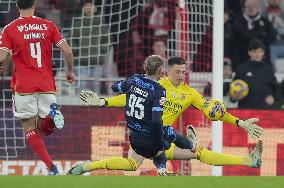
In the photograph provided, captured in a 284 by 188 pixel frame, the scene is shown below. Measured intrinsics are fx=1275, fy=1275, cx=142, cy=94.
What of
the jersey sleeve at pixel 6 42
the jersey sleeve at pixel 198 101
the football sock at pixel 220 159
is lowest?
the football sock at pixel 220 159

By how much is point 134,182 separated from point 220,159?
11.1 feet

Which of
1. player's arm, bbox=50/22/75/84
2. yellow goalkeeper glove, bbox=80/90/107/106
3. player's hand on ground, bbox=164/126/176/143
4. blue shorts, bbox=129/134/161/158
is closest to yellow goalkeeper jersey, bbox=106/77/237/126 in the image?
player's hand on ground, bbox=164/126/176/143

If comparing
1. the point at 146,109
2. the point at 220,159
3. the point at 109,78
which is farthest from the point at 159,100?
the point at 109,78

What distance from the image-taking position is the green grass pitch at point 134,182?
32.1 ft

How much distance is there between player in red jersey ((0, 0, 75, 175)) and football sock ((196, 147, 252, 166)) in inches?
70.6

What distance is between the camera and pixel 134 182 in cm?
1002

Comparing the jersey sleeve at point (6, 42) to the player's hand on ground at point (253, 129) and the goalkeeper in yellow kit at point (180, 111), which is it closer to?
the goalkeeper in yellow kit at point (180, 111)

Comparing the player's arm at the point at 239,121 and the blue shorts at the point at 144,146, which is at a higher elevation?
the player's arm at the point at 239,121

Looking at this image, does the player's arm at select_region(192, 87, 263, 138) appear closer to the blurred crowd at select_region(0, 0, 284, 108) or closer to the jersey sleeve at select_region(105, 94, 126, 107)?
the jersey sleeve at select_region(105, 94, 126, 107)

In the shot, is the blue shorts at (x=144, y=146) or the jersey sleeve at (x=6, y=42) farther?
the blue shorts at (x=144, y=146)

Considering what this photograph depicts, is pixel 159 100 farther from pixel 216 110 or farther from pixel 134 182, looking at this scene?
pixel 134 182

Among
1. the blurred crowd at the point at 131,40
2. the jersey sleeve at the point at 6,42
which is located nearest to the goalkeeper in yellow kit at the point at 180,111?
the jersey sleeve at the point at 6,42

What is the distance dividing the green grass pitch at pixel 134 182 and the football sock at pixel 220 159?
2704 millimetres

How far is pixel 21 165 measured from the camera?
594 inches
